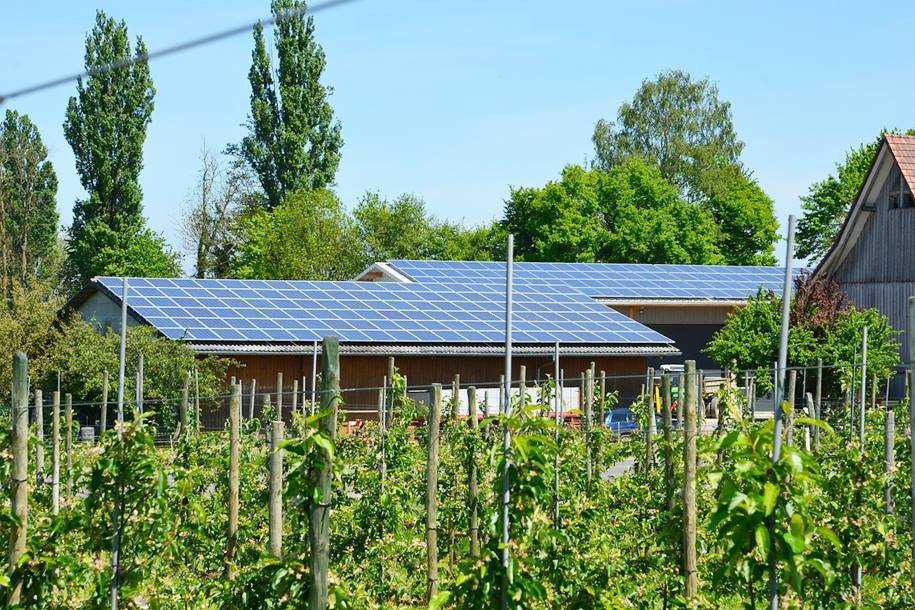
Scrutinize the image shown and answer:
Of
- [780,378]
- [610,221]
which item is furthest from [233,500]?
[610,221]

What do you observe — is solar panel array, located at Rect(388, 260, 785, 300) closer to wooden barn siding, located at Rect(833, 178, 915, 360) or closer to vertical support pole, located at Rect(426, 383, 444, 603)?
wooden barn siding, located at Rect(833, 178, 915, 360)

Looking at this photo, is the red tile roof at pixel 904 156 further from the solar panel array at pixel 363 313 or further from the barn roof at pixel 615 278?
the barn roof at pixel 615 278

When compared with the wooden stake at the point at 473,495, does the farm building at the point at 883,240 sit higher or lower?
higher

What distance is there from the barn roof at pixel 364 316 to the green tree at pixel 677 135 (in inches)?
1216

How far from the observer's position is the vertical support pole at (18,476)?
765cm

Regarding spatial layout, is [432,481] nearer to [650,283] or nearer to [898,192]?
[898,192]

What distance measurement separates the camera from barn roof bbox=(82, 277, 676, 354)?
27641 mm

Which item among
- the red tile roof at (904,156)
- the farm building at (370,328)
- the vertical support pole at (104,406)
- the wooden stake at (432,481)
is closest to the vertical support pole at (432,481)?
the wooden stake at (432,481)

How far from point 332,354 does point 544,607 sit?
250 cm

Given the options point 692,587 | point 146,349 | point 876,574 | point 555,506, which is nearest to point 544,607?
point 692,587

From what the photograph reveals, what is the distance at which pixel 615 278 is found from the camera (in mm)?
40531

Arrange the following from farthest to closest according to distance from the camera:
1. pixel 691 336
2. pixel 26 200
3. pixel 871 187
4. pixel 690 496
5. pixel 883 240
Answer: pixel 26 200 < pixel 691 336 < pixel 883 240 < pixel 871 187 < pixel 690 496

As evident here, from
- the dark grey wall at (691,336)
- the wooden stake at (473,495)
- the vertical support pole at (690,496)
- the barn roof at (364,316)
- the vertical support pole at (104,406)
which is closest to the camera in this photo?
the vertical support pole at (690,496)

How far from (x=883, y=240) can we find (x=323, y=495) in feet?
87.8
